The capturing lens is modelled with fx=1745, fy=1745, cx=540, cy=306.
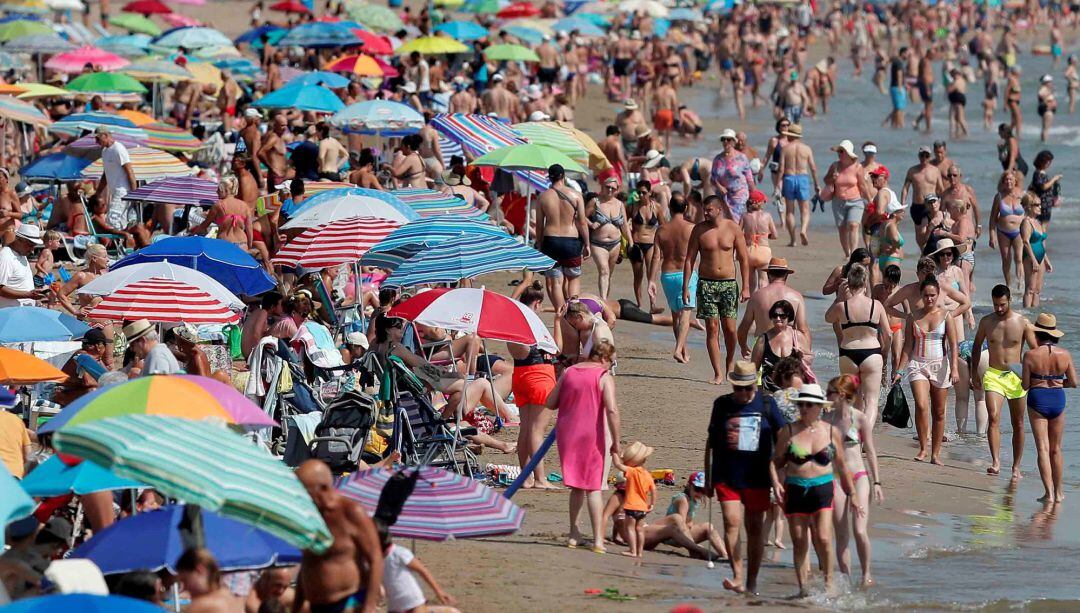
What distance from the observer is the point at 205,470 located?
5.66 meters

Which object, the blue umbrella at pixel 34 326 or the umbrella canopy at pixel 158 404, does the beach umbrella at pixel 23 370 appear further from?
the umbrella canopy at pixel 158 404

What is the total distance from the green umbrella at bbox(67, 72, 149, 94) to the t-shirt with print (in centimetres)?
1435

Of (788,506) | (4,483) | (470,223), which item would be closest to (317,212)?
(470,223)

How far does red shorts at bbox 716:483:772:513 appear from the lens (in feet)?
27.0

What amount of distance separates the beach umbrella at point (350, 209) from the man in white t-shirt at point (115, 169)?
336 cm

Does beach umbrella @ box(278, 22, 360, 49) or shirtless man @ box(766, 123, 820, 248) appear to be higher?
shirtless man @ box(766, 123, 820, 248)

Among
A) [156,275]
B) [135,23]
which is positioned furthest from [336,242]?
[135,23]

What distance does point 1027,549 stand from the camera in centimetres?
972

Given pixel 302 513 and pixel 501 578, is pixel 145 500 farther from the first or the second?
pixel 302 513

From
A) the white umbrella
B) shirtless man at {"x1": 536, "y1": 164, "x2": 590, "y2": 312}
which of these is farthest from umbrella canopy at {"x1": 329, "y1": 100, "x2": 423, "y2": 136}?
the white umbrella

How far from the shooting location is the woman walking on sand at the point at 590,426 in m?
8.72

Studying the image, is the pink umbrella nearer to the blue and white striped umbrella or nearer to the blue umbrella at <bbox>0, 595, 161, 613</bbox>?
the blue and white striped umbrella

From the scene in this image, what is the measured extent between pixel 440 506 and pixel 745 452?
188 cm

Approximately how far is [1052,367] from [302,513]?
6268 mm
